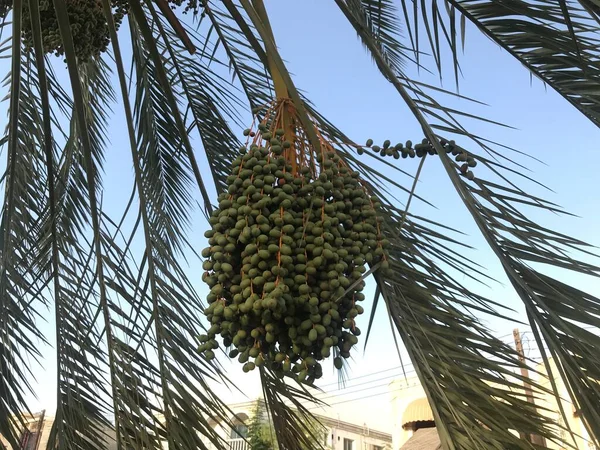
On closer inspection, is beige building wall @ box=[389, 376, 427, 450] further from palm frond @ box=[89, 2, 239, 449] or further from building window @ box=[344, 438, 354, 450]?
palm frond @ box=[89, 2, 239, 449]

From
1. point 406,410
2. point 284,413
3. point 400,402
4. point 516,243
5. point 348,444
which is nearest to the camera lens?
point 516,243

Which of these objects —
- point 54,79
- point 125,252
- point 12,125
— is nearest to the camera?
point 12,125

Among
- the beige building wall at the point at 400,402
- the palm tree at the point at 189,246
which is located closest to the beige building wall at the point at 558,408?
the palm tree at the point at 189,246

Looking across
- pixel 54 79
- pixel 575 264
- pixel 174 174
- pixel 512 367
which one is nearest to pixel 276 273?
pixel 512 367

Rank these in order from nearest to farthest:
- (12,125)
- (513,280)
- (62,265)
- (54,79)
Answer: (513,280), (12,125), (62,265), (54,79)

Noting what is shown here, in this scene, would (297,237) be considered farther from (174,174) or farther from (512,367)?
(174,174)

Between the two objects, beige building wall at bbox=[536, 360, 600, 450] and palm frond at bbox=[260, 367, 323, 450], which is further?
palm frond at bbox=[260, 367, 323, 450]

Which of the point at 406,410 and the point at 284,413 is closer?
the point at 284,413

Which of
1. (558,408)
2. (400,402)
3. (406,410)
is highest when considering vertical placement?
(400,402)

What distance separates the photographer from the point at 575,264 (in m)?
1.38

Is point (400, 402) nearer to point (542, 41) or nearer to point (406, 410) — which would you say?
point (406, 410)

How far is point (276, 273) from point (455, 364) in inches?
19.1

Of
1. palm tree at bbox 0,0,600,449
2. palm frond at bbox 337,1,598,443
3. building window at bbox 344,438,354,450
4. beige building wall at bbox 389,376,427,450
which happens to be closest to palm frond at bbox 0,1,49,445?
palm tree at bbox 0,0,600,449

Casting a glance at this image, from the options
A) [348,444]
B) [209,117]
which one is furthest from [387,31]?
[348,444]
